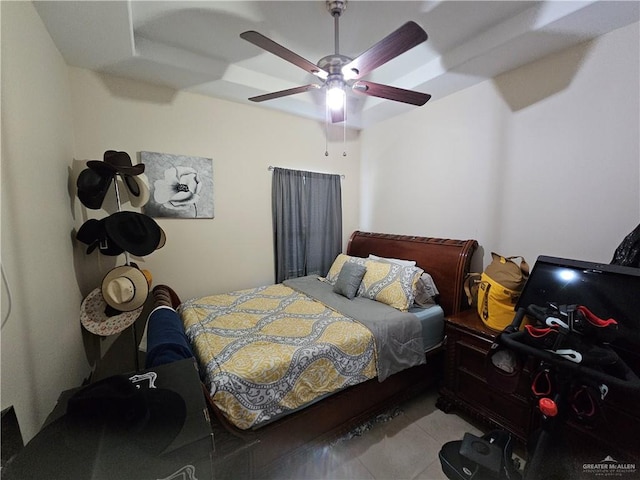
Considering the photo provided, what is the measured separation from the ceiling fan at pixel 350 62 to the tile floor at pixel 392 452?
2.28 meters

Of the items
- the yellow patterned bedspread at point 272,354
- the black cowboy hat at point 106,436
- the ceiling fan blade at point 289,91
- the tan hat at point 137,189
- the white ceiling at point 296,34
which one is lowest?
the yellow patterned bedspread at point 272,354

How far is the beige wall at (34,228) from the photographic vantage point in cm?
102

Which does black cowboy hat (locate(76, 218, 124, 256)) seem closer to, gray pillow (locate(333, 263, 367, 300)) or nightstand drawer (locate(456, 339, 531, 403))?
gray pillow (locate(333, 263, 367, 300))

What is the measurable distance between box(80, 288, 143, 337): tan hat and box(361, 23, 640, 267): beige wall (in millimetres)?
2700

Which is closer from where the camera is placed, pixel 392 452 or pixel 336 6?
pixel 336 6

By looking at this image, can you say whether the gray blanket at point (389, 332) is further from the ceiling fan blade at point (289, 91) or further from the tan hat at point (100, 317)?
the ceiling fan blade at point (289, 91)

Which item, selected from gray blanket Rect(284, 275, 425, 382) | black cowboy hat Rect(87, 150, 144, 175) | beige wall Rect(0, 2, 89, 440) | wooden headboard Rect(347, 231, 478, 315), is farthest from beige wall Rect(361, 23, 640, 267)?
beige wall Rect(0, 2, 89, 440)

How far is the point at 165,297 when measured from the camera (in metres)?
2.11

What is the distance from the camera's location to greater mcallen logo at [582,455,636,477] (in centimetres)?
123

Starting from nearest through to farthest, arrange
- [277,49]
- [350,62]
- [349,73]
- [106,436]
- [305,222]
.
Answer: [106,436] → [277,49] → [350,62] → [349,73] → [305,222]

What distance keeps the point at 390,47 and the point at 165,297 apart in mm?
2289

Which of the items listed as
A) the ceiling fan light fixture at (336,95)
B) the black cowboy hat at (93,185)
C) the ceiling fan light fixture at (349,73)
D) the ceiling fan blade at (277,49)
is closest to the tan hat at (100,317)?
the black cowboy hat at (93,185)

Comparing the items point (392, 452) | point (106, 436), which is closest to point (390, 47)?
point (106, 436)

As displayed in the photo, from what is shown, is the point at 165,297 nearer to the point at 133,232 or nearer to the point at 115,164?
the point at 133,232
